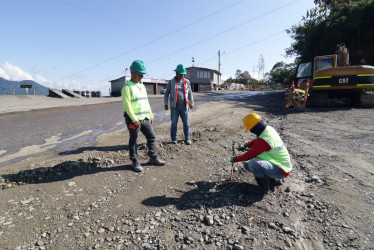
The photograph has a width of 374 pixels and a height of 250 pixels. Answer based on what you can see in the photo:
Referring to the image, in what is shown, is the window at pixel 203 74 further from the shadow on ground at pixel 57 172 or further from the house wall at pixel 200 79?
the shadow on ground at pixel 57 172

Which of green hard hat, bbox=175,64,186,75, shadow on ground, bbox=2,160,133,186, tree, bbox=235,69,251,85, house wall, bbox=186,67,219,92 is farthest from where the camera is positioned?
tree, bbox=235,69,251,85

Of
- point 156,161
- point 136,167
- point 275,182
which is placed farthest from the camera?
point 156,161

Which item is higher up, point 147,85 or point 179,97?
point 147,85

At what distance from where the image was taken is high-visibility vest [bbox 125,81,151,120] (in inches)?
140

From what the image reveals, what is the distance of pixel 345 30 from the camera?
60.3 feet

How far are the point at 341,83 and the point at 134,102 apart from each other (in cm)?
966

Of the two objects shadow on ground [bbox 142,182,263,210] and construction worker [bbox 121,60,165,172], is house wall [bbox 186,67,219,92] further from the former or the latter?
shadow on ground [bbox 142,182,263,210]

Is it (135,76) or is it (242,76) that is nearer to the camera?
(135,76)

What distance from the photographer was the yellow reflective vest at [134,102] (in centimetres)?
343

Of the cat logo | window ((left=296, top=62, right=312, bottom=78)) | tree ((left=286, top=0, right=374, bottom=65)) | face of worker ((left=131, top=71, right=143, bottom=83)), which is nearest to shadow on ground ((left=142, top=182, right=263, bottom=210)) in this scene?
face of worker ((left=131, top=71, right=143, bottom=83))

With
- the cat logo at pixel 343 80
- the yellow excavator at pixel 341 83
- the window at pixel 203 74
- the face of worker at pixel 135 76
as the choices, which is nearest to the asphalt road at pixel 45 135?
the face of worker at pixel 135 76

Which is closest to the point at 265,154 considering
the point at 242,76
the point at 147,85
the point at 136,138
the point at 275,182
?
the point at 275,182

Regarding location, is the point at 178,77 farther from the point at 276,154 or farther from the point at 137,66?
the point at 276,154

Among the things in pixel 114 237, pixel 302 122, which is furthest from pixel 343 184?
pixel 302 122
